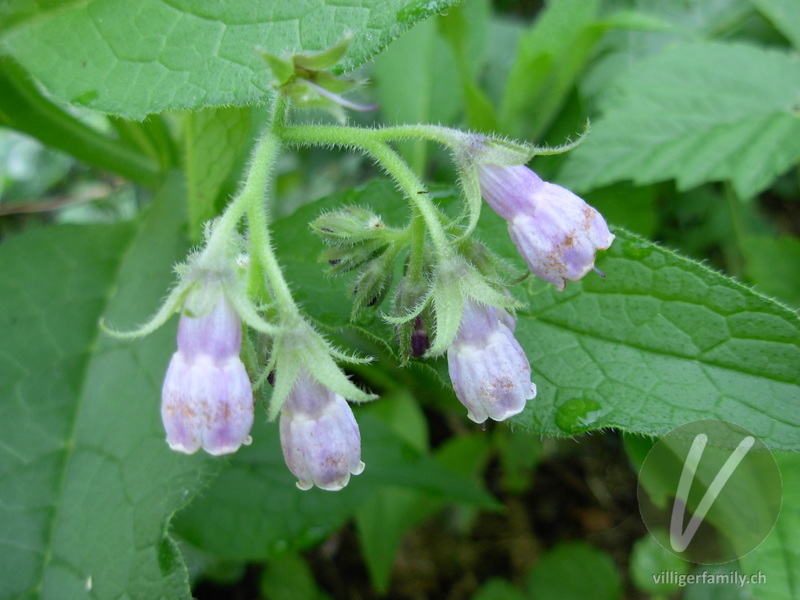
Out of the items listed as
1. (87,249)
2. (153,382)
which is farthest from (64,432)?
(87,249)

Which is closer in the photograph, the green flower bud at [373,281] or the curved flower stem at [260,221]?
the curved flower stem at [260,221]

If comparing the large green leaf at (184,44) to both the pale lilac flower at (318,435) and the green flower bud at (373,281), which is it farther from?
the pale lilac flower at (318,435)

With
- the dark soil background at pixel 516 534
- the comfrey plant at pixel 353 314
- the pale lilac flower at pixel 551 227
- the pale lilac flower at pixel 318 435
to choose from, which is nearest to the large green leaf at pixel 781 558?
the comfrey plant at pixel 353 314

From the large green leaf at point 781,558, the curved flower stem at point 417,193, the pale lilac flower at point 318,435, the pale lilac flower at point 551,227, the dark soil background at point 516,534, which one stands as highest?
the pale lilac flower at point 551,227

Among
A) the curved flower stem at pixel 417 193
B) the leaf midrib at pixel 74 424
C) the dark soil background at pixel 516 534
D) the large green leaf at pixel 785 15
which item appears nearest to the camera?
the curved flower stem at pixel 417 193

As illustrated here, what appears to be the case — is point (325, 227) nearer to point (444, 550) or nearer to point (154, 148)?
point (154, 148)

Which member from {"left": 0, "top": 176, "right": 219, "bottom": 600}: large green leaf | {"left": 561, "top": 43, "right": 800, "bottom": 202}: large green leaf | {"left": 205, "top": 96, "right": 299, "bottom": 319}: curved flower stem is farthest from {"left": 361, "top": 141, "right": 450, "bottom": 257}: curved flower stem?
{"left": 561, "top": 43, "right": 800, "bottom": 202}: large green leaf
